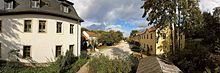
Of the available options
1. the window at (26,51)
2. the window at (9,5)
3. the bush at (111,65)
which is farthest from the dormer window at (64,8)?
the bush at (111,65)

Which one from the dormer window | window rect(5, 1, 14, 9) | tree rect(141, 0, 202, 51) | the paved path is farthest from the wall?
tree rect(141, 0, 202, 51)

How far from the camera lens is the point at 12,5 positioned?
29.8 meters

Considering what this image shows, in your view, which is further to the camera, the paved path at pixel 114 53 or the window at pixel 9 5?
the window at pixel 9 5

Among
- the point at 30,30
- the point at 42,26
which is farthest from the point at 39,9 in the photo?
the point at 30,30

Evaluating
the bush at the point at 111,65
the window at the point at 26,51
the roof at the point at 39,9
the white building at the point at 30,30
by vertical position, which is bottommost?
the bush at the point at 111,65

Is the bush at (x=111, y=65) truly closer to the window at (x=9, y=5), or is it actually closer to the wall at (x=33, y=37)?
the wall at (x=33, y=37)

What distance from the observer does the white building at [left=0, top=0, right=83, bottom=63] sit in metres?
29.5

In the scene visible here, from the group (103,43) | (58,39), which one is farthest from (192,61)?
(103,43)

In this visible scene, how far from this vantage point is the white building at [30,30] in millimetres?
29516

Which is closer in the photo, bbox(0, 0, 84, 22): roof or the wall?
bbox(0, 0, 84, 22): roof

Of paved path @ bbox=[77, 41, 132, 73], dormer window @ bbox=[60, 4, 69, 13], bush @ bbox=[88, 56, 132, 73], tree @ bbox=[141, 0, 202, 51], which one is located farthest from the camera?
dormer window @ bbox=[60, 4, 69, 13]

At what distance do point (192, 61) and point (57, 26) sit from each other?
1578 cm

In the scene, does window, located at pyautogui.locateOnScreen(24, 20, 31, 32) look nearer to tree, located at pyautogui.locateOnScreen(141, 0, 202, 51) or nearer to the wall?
the wall

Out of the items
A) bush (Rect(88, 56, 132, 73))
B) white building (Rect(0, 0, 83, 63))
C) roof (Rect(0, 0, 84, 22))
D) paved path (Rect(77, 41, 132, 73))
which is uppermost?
roof (Rect(0, 0, 84, 22))
